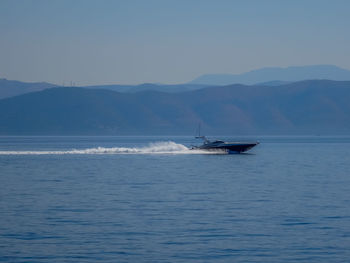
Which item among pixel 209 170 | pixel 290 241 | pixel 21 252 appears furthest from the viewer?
pixel 209 170

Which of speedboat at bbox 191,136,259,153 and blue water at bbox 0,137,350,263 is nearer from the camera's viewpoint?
blue water at bbox 0,137,350,263

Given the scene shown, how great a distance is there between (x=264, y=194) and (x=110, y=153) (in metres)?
68.5

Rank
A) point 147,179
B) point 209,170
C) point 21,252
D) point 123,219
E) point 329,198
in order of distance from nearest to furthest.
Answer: point 21,252
point 123,219
point 329,198
point 147,179
point 209,170

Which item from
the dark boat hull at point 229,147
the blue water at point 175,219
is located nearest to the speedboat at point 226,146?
the dark boat hull at point 229,147

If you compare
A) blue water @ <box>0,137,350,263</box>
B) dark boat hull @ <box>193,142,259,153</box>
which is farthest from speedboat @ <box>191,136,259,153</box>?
blue water @ <box>0,137,350,263</box>

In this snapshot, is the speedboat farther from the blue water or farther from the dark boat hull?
the blue water

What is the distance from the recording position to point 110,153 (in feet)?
373

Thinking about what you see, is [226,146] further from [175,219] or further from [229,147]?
[175,219]

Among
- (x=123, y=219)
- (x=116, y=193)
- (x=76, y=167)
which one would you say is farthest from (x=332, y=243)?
(x=76, y=167)

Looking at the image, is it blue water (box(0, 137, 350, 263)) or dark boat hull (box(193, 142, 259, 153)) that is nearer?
blue water (box(0, 137, 350, 263))

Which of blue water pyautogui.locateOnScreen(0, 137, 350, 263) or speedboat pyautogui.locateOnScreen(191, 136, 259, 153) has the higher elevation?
speedboat pyautogui.locateOnScreen(191, 136, 259, 153)

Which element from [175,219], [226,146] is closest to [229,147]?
[226,146]

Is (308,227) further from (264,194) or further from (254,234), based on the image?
(264,194)

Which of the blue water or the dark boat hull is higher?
the dark boat hull
